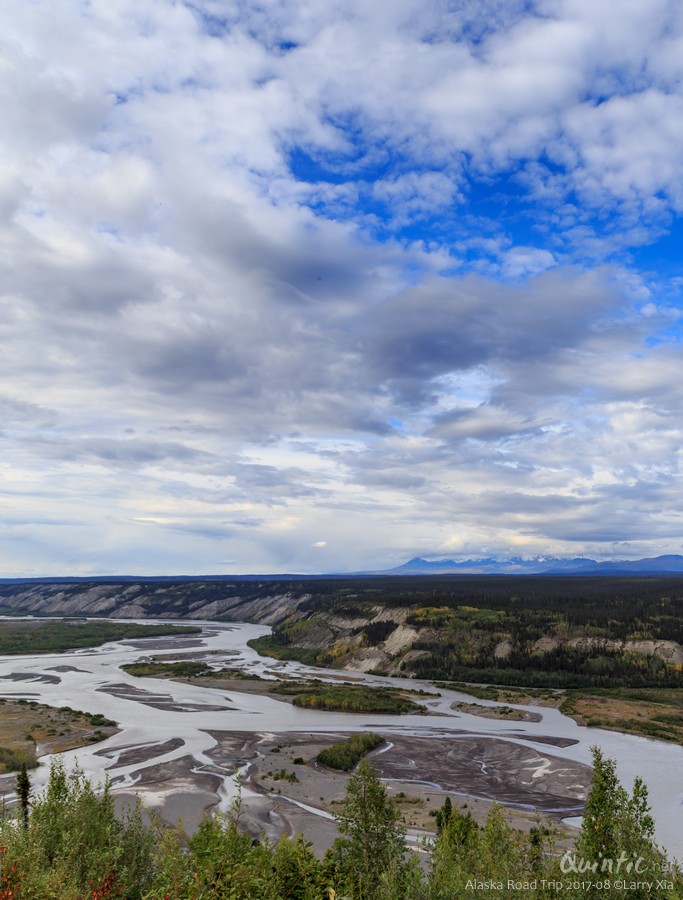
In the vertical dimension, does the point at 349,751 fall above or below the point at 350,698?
above

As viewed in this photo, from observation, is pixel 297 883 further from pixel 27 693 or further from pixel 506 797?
pixel 27 693

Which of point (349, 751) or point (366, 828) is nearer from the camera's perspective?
point (366, 828)

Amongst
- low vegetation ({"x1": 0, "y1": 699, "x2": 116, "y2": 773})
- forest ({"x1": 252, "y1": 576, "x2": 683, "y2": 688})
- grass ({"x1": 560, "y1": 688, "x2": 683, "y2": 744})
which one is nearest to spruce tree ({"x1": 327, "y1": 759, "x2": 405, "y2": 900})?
low vegetation ({"x1": 0, "y1": 699, "x2": 116, "y2": 773})

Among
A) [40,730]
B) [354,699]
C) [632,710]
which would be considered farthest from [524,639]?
[40,730]

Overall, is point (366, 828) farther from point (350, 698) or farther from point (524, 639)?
point (524, 639)

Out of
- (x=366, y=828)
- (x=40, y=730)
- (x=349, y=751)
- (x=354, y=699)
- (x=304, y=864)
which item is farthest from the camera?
(x=354, y=699)

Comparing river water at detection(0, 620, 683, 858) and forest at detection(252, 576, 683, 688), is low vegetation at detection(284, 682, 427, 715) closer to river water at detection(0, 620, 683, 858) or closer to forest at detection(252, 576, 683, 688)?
river water at detection(0, 620, 683, 858)

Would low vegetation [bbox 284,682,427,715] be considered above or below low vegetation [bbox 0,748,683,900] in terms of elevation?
below

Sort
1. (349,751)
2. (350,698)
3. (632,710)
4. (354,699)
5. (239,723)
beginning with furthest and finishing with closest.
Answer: (350,698) < (354,699) < (632,710) < (239,723) < (349,751)
